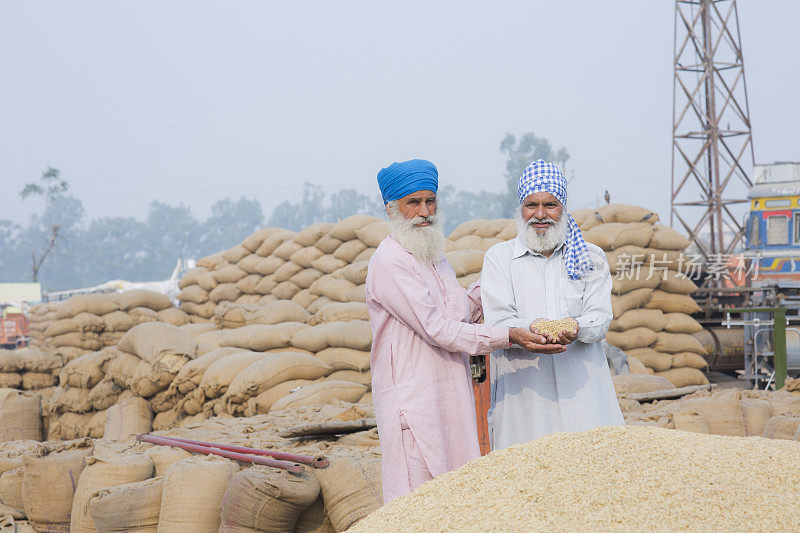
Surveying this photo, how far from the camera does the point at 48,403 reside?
693 cm

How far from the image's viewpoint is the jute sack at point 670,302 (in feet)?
28.2

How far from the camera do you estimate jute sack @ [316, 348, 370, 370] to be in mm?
6566

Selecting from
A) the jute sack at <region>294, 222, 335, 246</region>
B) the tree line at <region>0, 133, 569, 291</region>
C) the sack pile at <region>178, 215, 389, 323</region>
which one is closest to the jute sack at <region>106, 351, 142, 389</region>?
the sack pile at <region>178, 215, 389, 323</region>

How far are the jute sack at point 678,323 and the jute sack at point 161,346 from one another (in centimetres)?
520

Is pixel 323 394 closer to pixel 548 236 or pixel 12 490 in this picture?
pixel 12 490

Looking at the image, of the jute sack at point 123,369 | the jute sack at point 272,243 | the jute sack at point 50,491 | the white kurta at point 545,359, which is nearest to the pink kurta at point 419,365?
the white kurta at point 545,359

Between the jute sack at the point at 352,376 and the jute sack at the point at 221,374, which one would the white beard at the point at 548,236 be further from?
the jute sack at the point at 221,374

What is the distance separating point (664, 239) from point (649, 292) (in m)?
0.62

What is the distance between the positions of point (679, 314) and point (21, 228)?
Answer: 2497 inches

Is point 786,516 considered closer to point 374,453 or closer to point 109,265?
point 374,453

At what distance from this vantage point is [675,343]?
851cm

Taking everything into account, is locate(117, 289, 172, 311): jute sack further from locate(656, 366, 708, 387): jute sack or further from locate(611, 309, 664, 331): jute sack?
locate(656, 366, 708, 387): jute sack

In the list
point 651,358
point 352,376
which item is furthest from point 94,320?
point 651,358

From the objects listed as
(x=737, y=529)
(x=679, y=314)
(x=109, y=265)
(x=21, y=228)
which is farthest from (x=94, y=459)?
(x=21, y=228)
